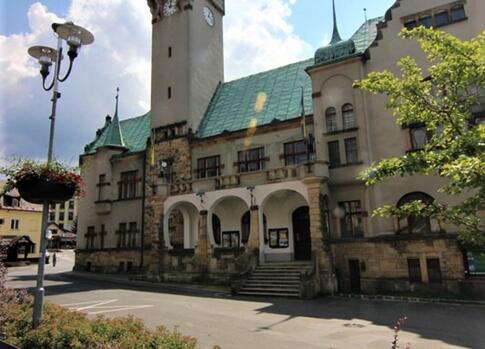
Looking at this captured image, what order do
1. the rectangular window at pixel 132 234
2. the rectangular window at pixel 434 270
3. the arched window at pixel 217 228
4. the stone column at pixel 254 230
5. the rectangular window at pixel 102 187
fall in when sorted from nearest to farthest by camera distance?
the rectangular window at pixel 434 270 < the stone column at pixel 254 230 < the arched window at pixel 217 228 < the rectangular window at pixel 132 234 < the rectangular window at pixel 102 187

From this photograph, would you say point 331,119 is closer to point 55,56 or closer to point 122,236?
point 55,56

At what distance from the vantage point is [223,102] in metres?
32.9

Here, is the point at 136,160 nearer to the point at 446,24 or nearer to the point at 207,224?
the point at 207,224

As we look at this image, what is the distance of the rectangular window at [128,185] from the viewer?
33.2 metres

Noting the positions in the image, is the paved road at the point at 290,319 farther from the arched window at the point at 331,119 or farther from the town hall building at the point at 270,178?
the arched window at the point at 331,119

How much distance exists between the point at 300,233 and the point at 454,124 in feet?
57.0

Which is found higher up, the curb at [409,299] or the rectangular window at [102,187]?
the rectangular window at [102,187]

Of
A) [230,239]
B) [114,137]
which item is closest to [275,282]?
[230,239]

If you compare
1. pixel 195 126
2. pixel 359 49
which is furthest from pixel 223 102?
pixel 359 49

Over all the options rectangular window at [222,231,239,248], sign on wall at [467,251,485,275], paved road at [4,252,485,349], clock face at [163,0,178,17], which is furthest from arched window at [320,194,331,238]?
clock face at [163,0,178,17]

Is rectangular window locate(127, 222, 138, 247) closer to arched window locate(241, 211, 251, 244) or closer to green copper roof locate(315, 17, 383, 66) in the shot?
arched window locate(241, 211, 251, 244)

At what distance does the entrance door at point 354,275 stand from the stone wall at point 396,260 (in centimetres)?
18

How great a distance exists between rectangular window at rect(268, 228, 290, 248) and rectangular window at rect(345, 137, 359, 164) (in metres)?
6.21

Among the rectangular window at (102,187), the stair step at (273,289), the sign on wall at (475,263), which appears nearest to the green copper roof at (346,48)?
the sign on wall at (475,263)
